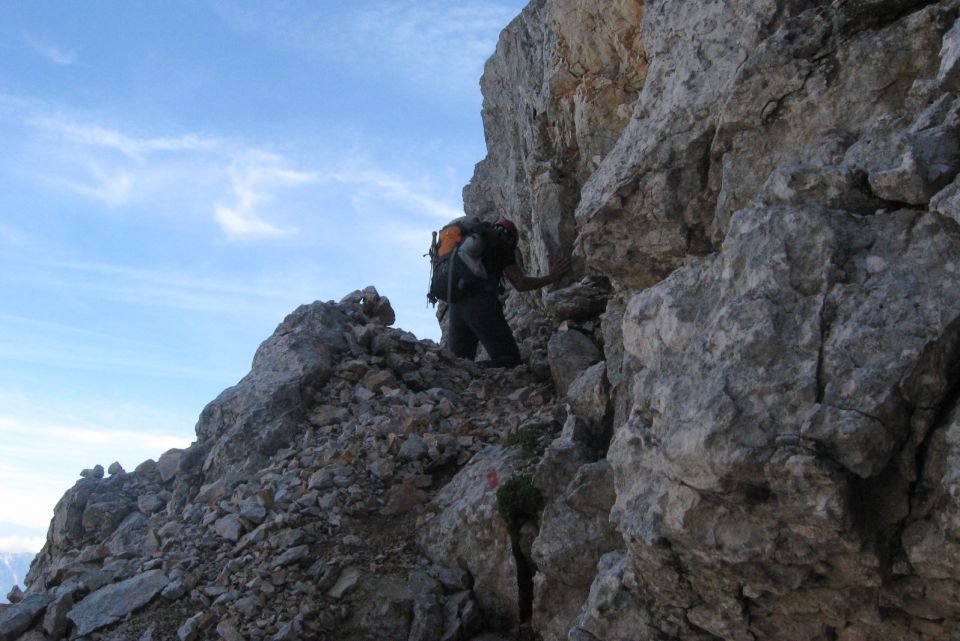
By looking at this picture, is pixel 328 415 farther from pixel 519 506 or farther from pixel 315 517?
pixel 519 506

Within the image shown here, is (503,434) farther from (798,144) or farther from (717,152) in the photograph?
(798,144)

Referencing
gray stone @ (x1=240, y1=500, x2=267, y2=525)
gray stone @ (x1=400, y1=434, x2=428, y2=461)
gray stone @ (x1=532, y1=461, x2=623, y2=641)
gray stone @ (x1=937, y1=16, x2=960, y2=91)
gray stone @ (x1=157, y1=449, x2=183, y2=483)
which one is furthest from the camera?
gray stone @ (x1=157, y1=449, x2=183, y2=483)

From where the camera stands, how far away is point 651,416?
738cm

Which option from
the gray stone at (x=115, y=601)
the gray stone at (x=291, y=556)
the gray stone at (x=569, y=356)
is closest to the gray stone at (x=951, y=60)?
the gray stone at (x=569, y=356)

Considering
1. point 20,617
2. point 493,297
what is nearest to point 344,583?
point 20,617

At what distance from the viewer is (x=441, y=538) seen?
1057 cm

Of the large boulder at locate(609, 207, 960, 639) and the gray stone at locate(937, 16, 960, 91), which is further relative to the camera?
the gray stone at locate(937, 16, 960, 91)

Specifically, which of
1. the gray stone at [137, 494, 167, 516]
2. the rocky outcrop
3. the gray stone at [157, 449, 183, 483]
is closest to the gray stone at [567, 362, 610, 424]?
the rocky outcrop

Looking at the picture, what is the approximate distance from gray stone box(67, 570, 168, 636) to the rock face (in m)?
0.04

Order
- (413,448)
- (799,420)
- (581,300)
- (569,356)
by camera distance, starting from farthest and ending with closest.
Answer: (581,300)
(569,356)
(413,448)
(799,420)

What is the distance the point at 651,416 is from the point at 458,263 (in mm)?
9935

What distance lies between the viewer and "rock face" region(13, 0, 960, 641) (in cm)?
571

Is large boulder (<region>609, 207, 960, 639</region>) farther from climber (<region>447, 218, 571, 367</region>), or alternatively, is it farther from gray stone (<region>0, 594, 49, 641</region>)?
climber (<region>447, 218, 571, 367</region>)

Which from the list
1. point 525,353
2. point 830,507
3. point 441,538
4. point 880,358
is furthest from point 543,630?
point 525,353
